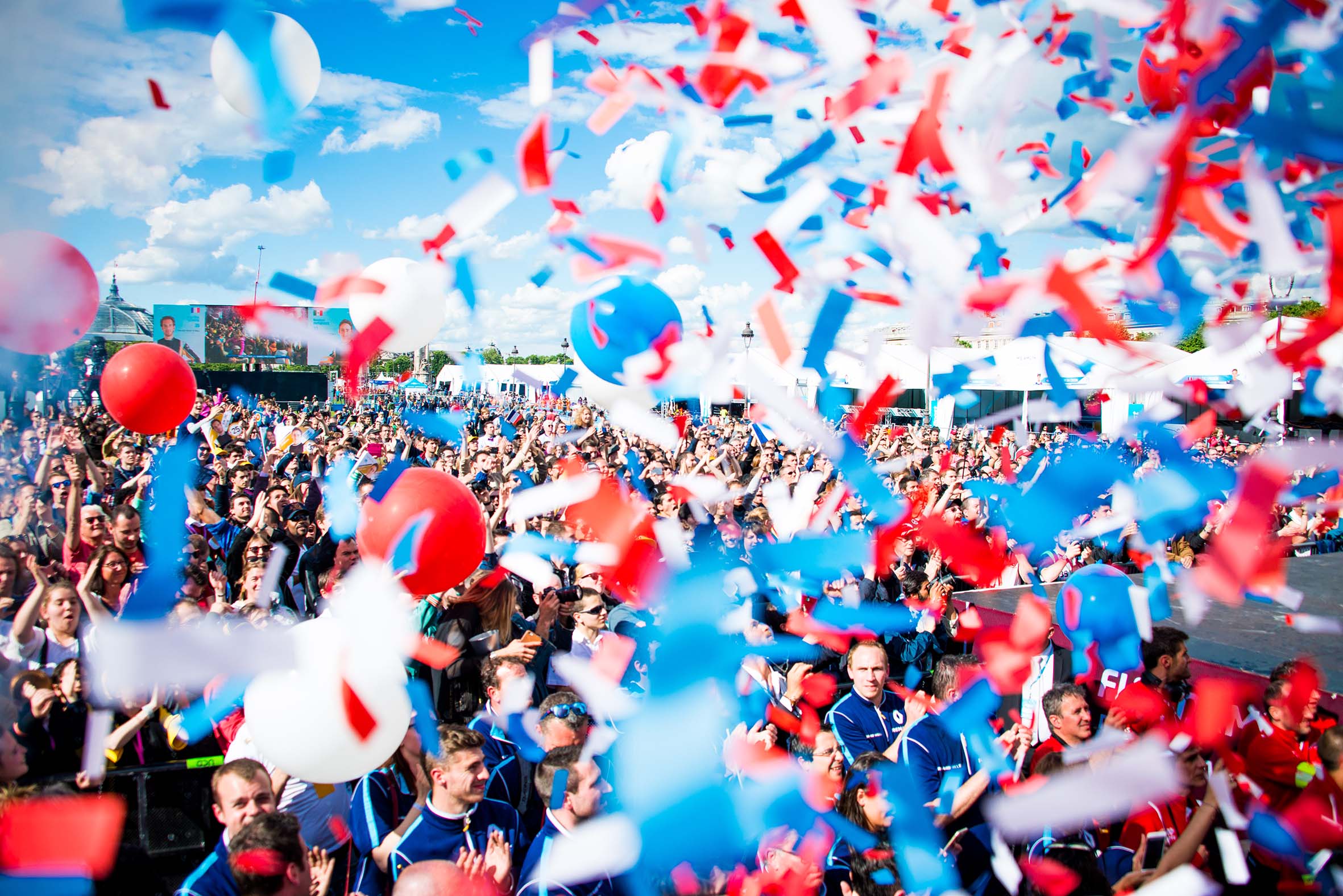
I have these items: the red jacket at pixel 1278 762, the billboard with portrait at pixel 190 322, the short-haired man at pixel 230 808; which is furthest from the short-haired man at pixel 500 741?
the billboard with portrait at pixel 190 322

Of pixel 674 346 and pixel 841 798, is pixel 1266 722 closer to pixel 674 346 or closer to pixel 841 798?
pixel 841 798

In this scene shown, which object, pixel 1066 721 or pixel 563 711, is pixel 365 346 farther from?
pixel 1066 721

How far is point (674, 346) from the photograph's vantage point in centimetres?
308

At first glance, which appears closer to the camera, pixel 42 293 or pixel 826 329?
pixel 826 329

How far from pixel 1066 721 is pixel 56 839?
3.02 metres

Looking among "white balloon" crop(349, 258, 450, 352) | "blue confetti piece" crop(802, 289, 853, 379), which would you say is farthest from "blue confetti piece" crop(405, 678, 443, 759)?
"blue confetti piece" crop(802, 289, 853, 379)

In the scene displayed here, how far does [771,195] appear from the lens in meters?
2.79

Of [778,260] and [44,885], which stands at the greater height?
[778,260]

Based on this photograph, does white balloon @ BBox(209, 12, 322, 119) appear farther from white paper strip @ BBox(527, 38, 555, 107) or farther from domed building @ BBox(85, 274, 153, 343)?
domed building @ BBox(85, 274, 153, 343)

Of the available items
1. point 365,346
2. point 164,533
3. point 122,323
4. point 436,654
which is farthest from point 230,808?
point 122,323

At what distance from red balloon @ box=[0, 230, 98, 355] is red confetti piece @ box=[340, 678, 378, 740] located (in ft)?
6.81

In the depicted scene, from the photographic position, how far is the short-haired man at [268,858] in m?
2.05

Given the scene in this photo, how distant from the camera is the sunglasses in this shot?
283 centimetres

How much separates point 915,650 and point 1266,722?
1.52 m
